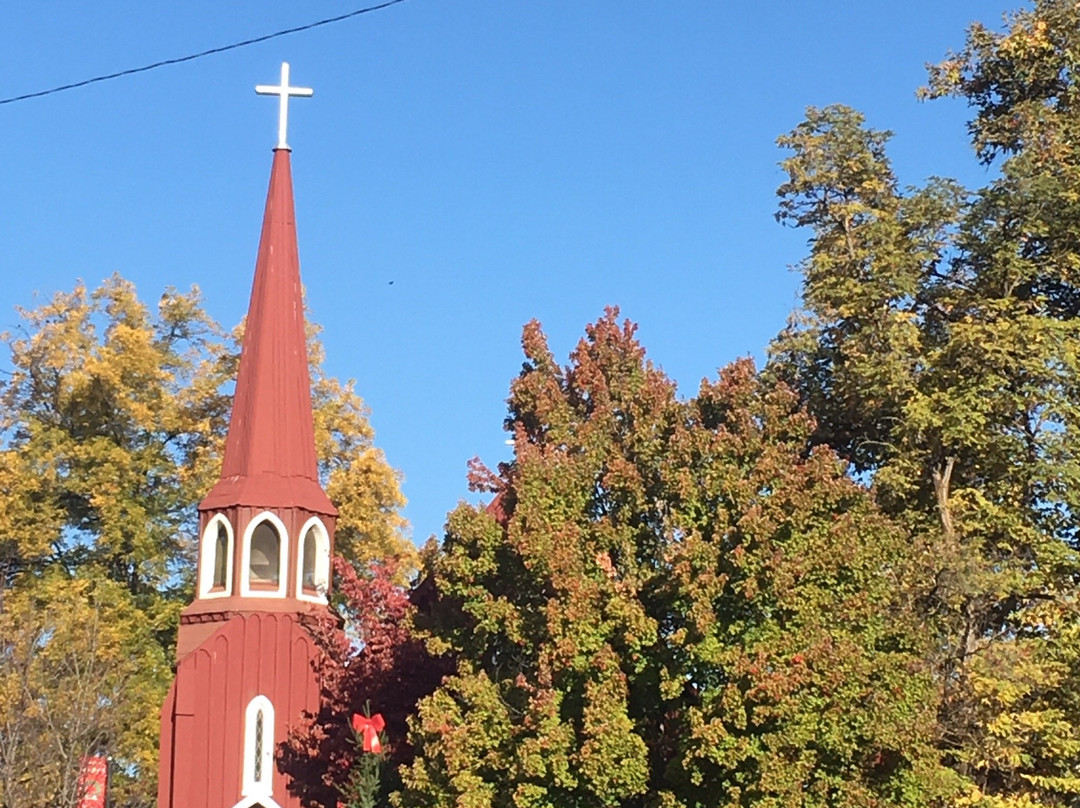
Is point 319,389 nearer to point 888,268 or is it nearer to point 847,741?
point 888,268

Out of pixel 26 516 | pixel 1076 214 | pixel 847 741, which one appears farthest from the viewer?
pixel 26 516

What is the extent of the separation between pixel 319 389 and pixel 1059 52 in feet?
56.7

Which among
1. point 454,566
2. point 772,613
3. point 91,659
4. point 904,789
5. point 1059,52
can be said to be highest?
point 1059,52

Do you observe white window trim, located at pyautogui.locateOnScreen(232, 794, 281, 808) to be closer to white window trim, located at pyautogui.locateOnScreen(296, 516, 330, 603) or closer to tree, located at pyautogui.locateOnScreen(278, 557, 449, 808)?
tree, located at pyautogui.locateOnScreen(278, 557, 449, 808)

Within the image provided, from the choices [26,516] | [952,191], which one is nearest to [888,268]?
[952,191]

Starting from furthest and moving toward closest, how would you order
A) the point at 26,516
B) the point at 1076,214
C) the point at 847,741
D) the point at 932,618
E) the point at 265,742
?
the point at 26,516
the point at 265,742
the point at 1076,214
the point at 932,618
the point at 847,741

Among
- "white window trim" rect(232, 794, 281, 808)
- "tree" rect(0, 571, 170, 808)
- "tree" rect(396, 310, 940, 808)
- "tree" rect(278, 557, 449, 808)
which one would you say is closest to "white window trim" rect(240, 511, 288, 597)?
"tree" rect(278, 557, 449, 808)

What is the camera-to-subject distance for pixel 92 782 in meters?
25.9

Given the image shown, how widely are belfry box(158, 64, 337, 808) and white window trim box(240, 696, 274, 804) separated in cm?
2

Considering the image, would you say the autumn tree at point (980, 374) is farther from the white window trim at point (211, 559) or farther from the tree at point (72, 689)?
the tree at point (72, 689)

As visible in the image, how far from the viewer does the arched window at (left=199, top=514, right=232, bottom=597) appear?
2484 cm

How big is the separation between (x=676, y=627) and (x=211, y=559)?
11438 millimetres

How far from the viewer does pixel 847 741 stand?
15062 millimetres

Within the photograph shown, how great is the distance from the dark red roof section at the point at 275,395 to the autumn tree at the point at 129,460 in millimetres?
5858
